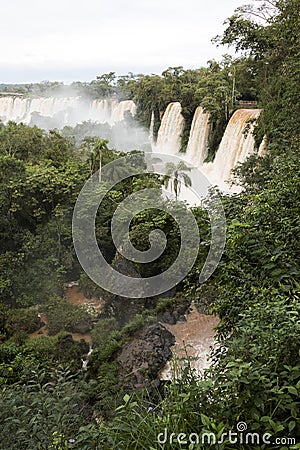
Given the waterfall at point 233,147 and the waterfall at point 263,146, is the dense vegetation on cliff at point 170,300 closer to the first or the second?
the waterfall at point 263,146

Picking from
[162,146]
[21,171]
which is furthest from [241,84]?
[21,171]

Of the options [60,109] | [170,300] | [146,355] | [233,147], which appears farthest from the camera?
[60,109]

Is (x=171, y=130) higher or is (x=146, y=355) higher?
(x=171, y=130)

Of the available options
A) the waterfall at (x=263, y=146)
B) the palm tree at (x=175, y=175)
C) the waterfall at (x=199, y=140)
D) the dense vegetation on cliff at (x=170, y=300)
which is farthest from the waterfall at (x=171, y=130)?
the waterfall at (x=263, y=146)

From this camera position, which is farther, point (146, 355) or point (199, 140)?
point (199, 140)

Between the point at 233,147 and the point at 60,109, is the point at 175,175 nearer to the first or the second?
the point at 233,147

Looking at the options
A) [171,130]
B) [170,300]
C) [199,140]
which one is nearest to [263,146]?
[170,300]

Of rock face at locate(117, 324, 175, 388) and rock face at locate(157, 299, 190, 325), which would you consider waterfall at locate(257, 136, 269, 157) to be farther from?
rock face at locate(117, 324, 175, 388)
